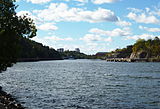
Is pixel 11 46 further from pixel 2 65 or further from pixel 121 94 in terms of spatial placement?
pixel 121 94

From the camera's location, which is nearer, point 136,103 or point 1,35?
point 136,103

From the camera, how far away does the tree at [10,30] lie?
42750 millimetres

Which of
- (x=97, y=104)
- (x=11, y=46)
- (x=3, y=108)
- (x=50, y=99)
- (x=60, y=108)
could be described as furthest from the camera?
(x=11, y=46)

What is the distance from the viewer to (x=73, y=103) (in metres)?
37.1

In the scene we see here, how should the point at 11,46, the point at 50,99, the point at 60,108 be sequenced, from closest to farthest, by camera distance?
1. the point at 60,108
2. the point at 50,99
3. the point at 11,46

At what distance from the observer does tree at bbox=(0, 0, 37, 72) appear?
140 feet

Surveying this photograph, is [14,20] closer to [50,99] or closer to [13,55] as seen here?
[13,55]

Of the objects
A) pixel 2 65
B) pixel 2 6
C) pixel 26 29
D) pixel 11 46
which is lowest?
pixel 2 65

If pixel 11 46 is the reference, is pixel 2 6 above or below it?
above

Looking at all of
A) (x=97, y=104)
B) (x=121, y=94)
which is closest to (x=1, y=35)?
(x=97, y=104)

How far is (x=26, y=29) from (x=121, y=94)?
19717 millimetres

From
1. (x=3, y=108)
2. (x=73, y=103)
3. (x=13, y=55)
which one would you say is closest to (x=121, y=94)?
(x=73, y=103)

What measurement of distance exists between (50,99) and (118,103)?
10297 mm

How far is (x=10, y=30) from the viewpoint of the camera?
43844 mm
